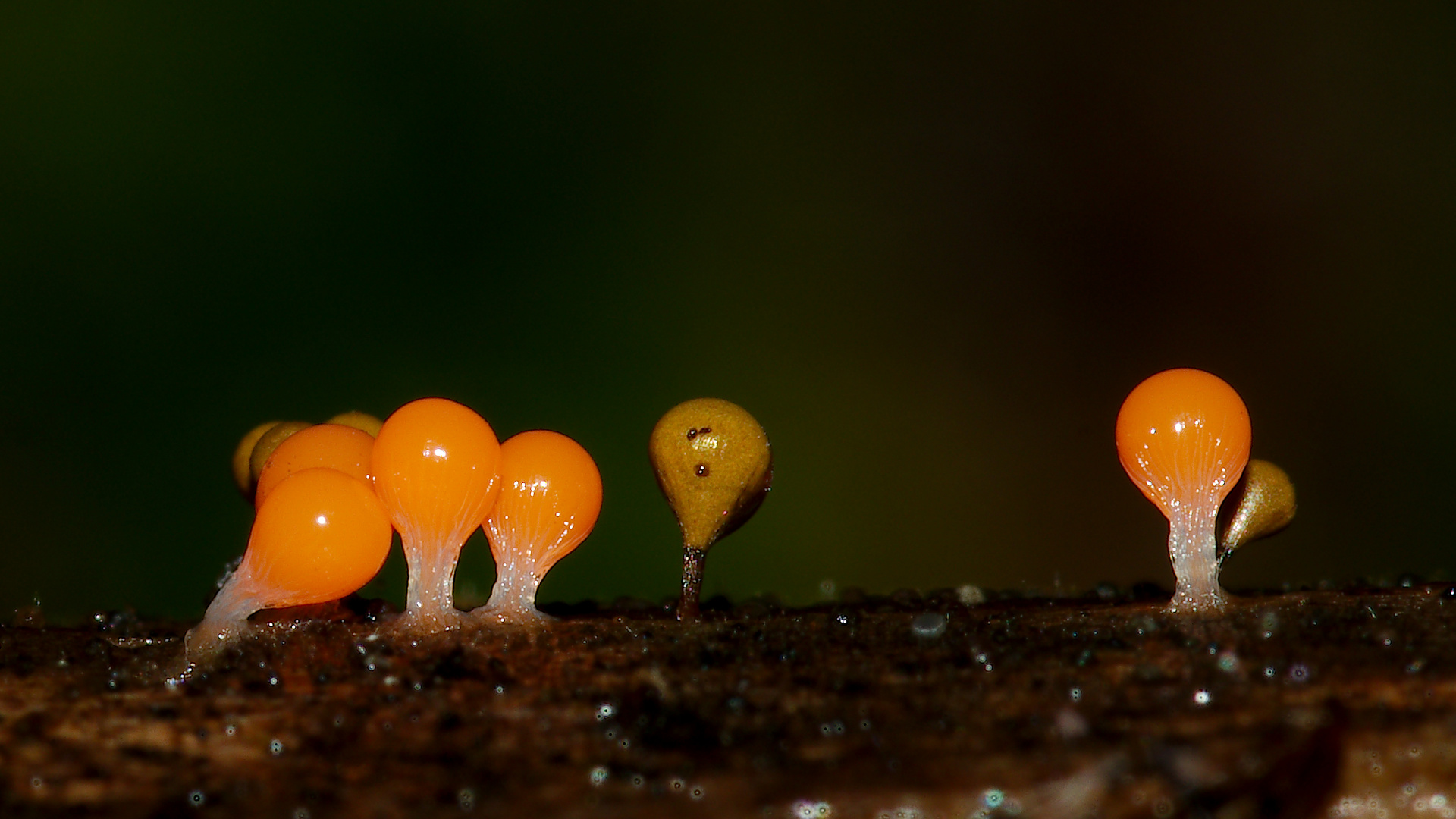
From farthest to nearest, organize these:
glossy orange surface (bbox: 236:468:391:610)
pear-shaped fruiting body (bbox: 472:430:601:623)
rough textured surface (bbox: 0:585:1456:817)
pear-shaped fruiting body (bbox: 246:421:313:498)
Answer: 1. pear-shaped fruiting body (bbox: 246:421:313:498)
2. pear-shaped fruiting body (bbox: 472:430:601:623)
3. glossy orange surface (bbox: 236:468:391:610)
4. rough textured surface (bbox: 0:585:1456:817)

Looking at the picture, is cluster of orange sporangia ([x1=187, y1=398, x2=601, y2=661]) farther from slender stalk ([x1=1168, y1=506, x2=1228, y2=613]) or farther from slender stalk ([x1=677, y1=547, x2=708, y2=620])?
slender stalk ([x1=1168, y1=506, x2=1228, y2=613])

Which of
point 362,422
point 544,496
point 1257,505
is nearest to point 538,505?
point 544,496

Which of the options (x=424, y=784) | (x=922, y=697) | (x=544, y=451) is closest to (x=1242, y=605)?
(x=922, y=697)

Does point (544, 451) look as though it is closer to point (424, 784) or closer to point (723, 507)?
point (723, 507)

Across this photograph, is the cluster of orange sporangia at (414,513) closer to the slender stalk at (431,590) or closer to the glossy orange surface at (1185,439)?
the slender stalk at (431,590)

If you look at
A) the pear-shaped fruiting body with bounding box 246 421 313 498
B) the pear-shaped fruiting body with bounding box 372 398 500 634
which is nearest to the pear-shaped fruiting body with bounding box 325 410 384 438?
the pear-shaped fruiting body with bounding box 246 421 313 498

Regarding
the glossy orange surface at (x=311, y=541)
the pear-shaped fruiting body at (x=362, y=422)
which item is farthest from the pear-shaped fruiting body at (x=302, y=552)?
the pear-shaped fruiting body at (x=362, y=422)
